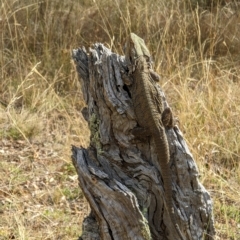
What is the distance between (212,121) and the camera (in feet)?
17.0

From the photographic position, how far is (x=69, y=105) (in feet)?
19.9

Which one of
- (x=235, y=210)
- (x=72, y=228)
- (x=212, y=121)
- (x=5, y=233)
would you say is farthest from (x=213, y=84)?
(x=5, y=233)

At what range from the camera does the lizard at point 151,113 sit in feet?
9.54

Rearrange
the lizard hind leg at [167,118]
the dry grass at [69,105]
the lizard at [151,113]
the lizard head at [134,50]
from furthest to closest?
the dry grass at [69,105], the lizard head at [134,50], the lizard hind leg at [167,118], the lizard at [151,113]

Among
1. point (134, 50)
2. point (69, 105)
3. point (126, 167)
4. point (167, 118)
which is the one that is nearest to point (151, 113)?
point (167, 118)

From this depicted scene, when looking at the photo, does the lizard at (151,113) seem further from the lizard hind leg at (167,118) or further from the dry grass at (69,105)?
the dry grass at (69,105)

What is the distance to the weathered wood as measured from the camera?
2920 millimetres

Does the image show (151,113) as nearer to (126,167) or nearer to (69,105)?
(126,167)

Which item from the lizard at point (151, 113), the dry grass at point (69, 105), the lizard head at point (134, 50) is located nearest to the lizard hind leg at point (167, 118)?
the lizard at point (151, 113)

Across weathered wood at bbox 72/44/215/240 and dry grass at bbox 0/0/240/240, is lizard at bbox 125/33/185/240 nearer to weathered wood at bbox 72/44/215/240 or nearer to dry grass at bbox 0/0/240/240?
weathered wood at bbox 72/44/215/240

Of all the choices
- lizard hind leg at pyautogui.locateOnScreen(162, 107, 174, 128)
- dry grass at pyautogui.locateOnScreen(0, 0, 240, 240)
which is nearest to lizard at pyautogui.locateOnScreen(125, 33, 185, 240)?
lizard hind leg at pyautogui.locateOnScreen(162, 107, 174, 128)

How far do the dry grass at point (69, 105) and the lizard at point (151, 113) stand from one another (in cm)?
111

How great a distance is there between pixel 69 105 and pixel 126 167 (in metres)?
3.14

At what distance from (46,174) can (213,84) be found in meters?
1.91
